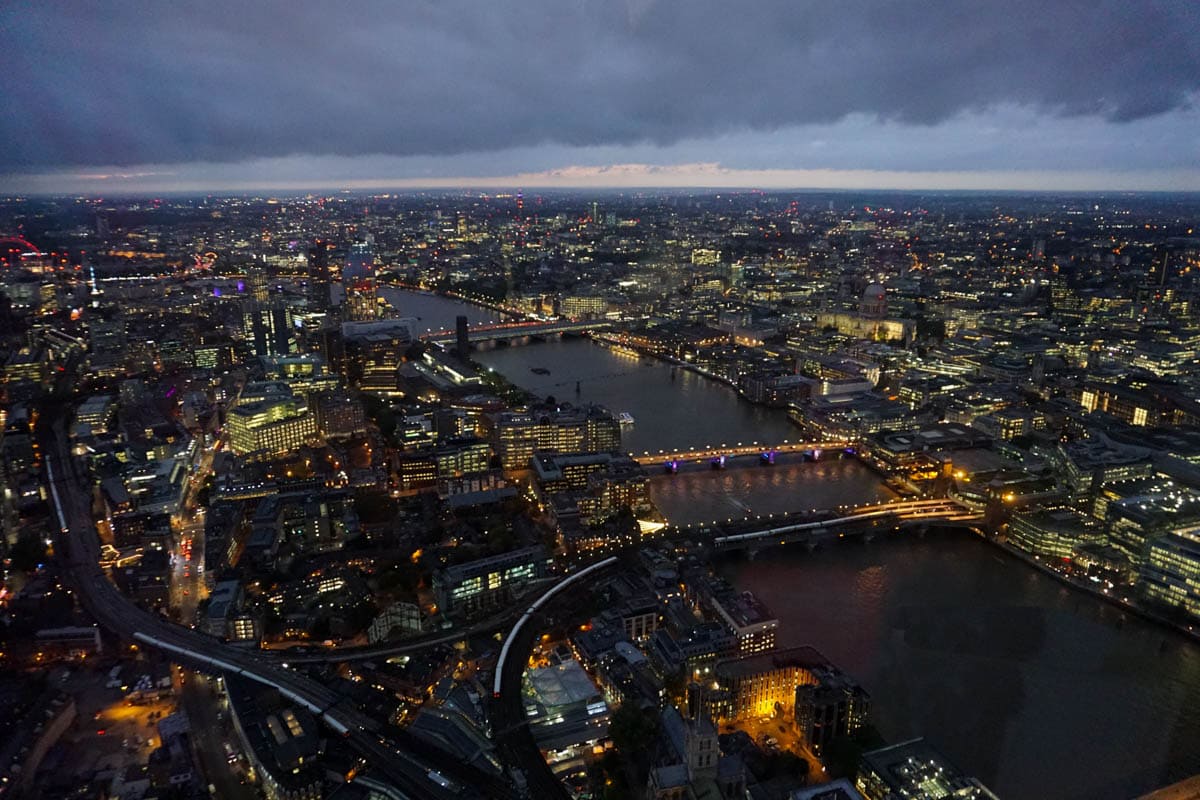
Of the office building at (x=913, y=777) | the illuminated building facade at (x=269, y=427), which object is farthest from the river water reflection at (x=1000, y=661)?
the illuminated building facade at (x=269, y=427)

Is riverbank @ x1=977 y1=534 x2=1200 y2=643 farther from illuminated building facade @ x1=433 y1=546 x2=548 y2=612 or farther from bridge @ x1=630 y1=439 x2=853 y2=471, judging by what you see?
illuminated building facade @ x1=433 y1=546 x2=548 y2=612

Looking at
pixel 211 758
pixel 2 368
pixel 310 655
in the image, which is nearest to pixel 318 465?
pixel 310 655

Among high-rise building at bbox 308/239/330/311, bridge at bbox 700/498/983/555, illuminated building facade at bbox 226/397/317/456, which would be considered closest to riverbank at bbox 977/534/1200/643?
bridge at bbox 700/498/983/555

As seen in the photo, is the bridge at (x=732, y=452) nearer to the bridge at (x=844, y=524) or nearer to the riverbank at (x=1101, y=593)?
the bridge at (x=844, y=524)

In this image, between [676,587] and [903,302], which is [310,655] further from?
[903,302]

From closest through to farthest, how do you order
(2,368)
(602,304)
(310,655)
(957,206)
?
(310,655), (2,368), (602,304), (957,206)

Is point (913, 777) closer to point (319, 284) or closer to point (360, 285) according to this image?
point (319, 284)
